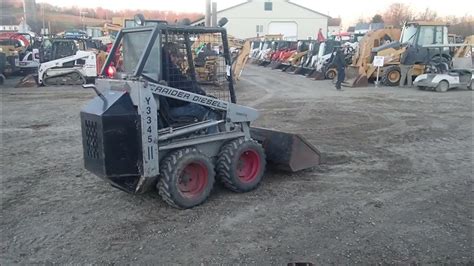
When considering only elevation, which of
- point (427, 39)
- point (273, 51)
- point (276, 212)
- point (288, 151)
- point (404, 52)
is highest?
point (427, 39)

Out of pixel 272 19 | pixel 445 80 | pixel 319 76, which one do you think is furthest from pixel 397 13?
pixel 445 80

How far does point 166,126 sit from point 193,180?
27.9 inches

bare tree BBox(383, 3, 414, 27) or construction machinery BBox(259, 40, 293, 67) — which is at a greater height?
bare tree BBox(383, 3, 414, 27)

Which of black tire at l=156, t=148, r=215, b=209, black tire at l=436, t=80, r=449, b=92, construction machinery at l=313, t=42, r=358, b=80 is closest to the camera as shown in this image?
black tire at l=156, t=148, r=215, b=209

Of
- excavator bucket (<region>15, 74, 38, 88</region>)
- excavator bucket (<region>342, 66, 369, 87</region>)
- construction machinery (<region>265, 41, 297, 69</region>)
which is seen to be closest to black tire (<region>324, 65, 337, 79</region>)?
excavator bucket (<region>342, 66, 369, 87</region>)

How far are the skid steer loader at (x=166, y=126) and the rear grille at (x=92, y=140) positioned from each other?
1cm

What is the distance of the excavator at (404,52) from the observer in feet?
60.3

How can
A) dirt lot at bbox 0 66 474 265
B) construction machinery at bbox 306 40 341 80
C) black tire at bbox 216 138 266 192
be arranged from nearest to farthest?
dirt lot at bbox 0 66 474 265 < black tire at bbox 216 138 266 192 < construction machinery at bbox 306 40 341 80

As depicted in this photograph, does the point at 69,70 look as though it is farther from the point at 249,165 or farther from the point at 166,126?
the point at 166,126

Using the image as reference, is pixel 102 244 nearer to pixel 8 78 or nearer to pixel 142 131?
pixel 142 131

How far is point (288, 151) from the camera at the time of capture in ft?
20.4

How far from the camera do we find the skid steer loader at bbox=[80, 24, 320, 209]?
470cm

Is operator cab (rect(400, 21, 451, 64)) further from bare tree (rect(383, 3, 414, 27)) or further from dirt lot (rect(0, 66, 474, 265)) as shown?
bare tree (rect(383, 3, 414, 27))

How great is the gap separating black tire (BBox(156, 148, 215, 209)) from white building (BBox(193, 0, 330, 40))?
171ft
